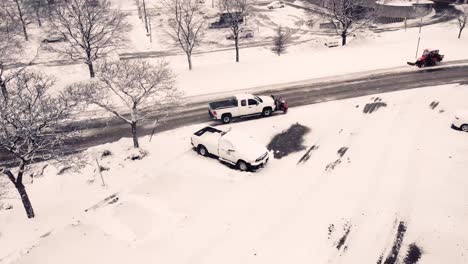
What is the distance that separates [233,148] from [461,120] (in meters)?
15.0

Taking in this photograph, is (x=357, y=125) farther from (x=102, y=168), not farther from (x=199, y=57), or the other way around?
(x=199, y=57)

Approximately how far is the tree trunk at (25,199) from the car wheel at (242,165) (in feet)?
34.8

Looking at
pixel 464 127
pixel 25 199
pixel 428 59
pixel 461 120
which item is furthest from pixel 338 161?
A: pixel 428 59

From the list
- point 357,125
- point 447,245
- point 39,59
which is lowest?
point 447,245

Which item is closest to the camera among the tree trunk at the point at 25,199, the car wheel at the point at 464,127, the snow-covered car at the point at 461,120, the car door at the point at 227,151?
the tree trunk at the point at 25,199

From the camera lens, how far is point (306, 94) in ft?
104

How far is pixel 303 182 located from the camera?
19375mm

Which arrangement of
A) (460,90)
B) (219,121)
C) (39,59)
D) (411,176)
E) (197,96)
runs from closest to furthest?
(411,176), (219,121), (460,90), (197,96), (39,59)

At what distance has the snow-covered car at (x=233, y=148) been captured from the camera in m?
20.5

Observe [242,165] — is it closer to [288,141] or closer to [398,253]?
[288,141]

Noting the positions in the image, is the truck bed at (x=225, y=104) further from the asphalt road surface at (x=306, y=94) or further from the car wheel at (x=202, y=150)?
the car wheel at (x=202, y=150)

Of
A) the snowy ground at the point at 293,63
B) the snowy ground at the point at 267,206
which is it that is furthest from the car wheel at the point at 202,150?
→ the snowy ground at the point at 293,63

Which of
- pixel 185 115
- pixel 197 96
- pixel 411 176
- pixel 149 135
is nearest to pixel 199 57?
pixel 197 96

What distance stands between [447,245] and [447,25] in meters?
45.9
